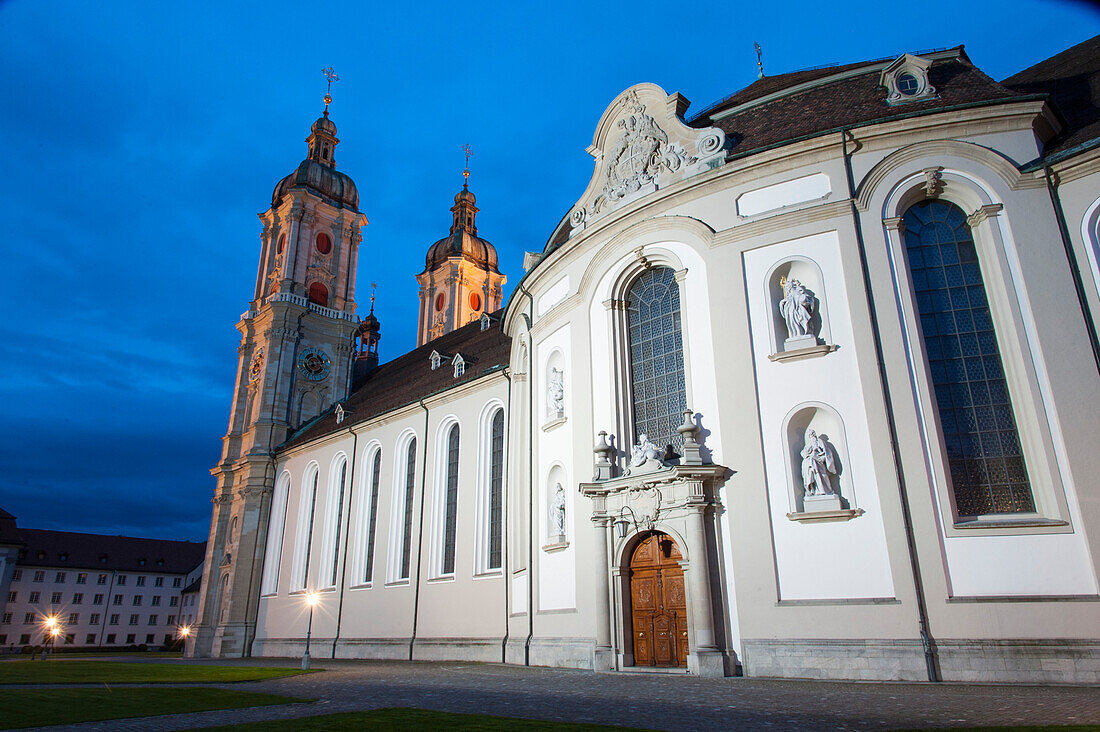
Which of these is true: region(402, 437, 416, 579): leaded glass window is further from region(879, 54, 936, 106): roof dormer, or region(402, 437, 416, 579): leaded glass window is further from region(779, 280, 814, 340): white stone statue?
region(879, 54, 936, 106): roof dormer

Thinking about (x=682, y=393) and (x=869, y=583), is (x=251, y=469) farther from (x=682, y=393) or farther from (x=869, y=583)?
(x=869, y=583)

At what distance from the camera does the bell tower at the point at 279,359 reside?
40.0m

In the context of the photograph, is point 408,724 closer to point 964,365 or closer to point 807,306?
point 807,306

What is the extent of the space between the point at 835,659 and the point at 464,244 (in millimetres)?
52032

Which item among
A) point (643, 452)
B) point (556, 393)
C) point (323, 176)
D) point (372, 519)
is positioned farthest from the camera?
point (323, 176)

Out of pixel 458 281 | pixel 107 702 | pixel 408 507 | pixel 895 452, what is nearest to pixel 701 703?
pixel 895 452

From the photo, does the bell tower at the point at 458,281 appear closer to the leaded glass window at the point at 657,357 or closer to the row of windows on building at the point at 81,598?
the leaded glass window at the point at 657,357

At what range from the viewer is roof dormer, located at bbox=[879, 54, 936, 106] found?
671 inches

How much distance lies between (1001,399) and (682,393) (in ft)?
22.3

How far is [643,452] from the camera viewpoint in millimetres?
17672

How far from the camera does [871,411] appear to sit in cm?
1480

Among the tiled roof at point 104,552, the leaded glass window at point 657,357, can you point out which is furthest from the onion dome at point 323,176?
the tiled roof at point 104,552

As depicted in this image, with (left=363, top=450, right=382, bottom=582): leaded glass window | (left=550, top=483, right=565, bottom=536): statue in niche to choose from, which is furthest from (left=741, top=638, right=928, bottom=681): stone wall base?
(left=363, top=450, right=382, bottom=582): leaded glass window

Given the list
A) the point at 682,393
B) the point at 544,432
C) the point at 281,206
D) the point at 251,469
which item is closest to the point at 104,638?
the point at 251,469
